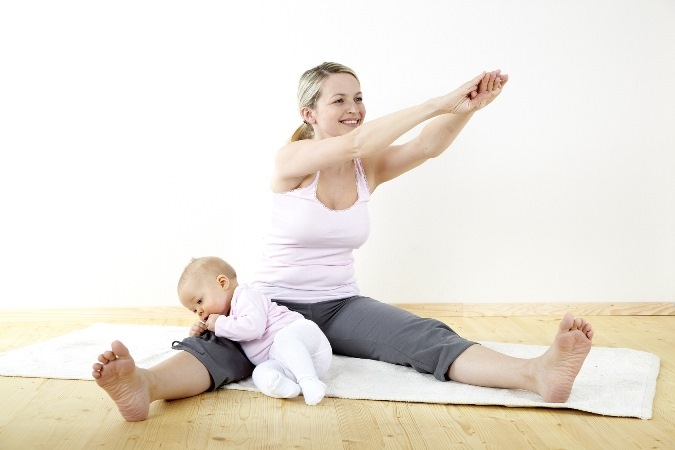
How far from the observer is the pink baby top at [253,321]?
236cm

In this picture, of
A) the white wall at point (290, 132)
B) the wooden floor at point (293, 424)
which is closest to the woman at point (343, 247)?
the wooden floor at point (293, 424)

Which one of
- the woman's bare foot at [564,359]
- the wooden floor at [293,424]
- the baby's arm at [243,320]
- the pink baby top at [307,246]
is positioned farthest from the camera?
the pink baby top at [307,246]

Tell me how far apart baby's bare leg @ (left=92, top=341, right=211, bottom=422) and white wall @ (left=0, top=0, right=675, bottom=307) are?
1388 millimetres

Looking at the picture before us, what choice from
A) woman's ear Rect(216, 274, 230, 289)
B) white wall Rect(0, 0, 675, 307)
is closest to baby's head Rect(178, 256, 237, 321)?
woman's ear Rect(216, 274, 230, 289)

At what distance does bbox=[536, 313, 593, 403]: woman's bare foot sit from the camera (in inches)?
81.2

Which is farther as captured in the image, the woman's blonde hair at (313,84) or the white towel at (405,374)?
the woman's blonde hair at (313,84)

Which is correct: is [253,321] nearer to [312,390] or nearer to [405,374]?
[312,390]

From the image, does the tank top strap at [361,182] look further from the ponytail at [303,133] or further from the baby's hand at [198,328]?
the baby's hand at [198,328]

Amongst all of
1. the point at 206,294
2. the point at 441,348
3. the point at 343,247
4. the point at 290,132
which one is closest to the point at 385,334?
the point at 441,348

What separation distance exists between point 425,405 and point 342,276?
→ 63 centimetres

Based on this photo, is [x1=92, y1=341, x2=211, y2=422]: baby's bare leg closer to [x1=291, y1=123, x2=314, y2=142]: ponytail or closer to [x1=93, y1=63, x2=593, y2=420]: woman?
[x1=93, y1=63, x2=593, y2=420]: woman

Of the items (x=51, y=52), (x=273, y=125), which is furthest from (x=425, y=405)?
(x=51, y=52)

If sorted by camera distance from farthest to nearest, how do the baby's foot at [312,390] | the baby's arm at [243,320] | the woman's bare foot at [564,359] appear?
the baby's arm at [243,320]
the baby's foot at [312,390]
the woman's bare foot at [564,359]

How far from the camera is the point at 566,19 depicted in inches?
146
